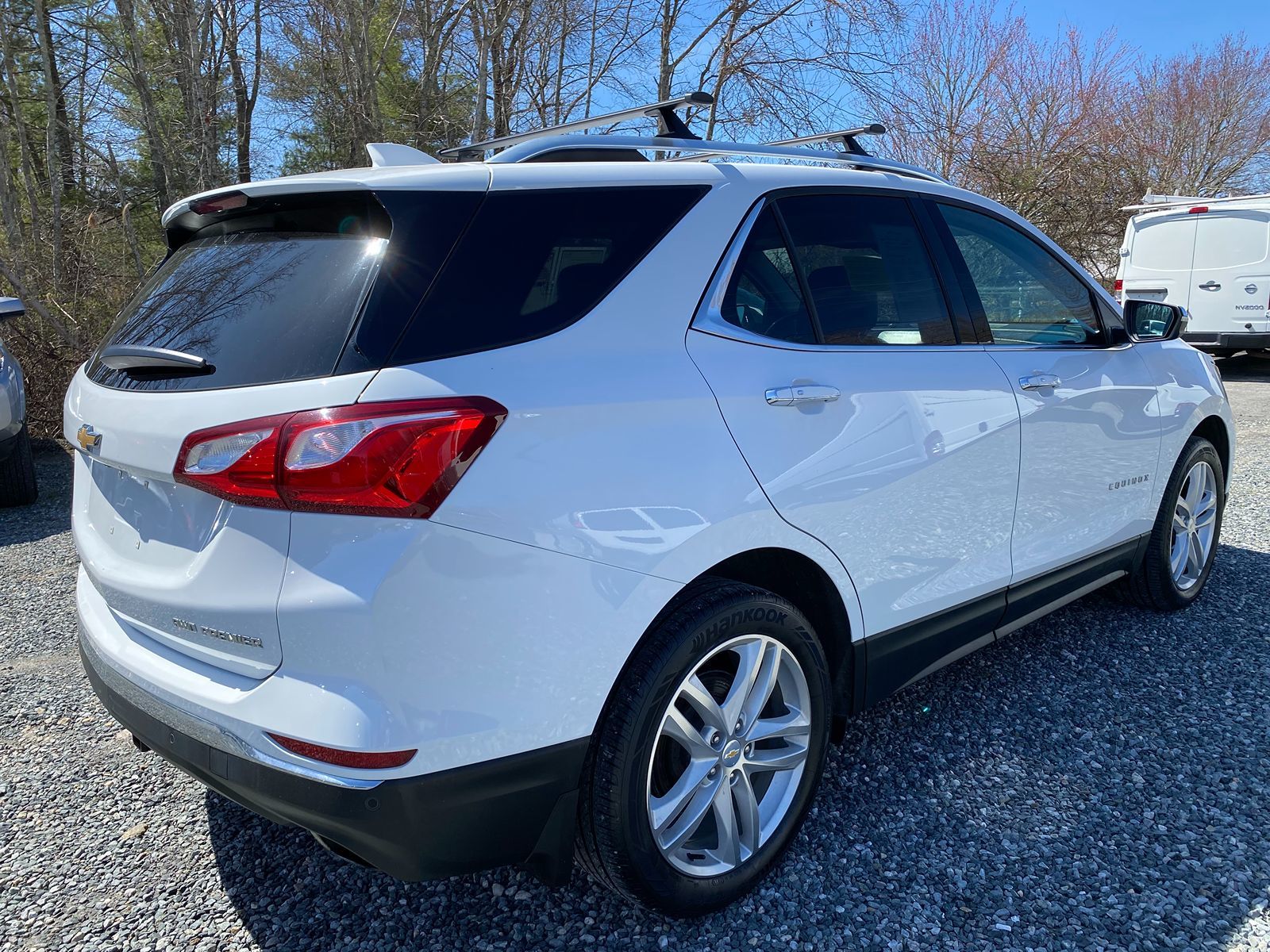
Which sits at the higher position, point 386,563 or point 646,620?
point 386,563

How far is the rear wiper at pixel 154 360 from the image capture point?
194 centimetres

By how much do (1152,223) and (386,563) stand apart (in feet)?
45.9

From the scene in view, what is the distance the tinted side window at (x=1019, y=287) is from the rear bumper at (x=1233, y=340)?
32.4ft

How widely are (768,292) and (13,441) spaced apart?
5.85m

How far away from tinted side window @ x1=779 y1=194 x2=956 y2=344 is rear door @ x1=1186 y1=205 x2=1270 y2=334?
37.2 ft

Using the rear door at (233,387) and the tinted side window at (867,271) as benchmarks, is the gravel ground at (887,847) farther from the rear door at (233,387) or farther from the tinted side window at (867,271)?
the tinted side window at (867,271)

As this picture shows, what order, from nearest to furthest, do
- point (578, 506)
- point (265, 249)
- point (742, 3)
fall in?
point (578, 506) < point (265, 249) < point (742, 3)

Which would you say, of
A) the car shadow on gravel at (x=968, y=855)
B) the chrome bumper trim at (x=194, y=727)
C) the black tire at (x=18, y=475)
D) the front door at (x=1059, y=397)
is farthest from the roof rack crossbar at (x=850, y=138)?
the black tire at (x=18, y=475)

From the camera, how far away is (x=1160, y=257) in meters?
12.7

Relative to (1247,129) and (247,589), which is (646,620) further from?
(1247,129)

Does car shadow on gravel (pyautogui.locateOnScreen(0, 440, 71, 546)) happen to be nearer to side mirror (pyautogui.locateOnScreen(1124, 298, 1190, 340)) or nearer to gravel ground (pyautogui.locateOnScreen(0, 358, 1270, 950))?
gravel ground (pyautogui.locateOnScreen(0, 358, 1270, 950))

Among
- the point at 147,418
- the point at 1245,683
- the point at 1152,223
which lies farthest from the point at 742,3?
the point at 147,418

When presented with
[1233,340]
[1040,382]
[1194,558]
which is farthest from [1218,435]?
[1233,340]

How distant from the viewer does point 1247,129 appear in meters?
23.7
